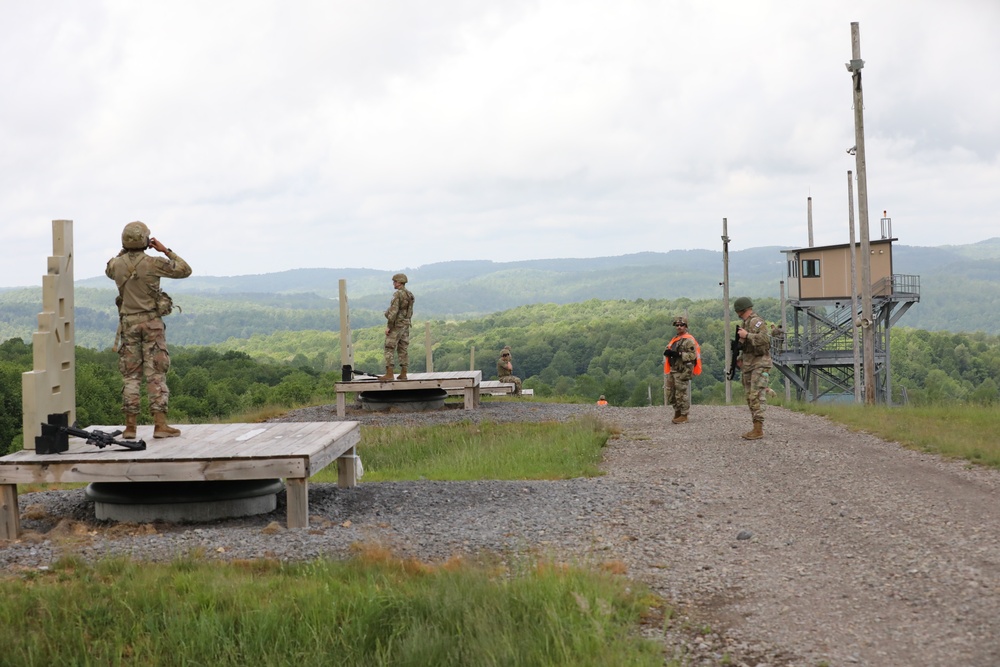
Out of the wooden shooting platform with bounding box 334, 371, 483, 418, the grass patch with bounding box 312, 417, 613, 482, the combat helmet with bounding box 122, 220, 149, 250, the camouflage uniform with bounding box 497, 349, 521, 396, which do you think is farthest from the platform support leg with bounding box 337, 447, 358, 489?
the camouflage uniform with bounding box 497, 349, 521, 396

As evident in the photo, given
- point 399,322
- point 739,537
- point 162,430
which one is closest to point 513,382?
point 399,322

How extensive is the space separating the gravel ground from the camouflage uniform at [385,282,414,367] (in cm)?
844

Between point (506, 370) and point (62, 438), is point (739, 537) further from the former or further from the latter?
point (506, 370)

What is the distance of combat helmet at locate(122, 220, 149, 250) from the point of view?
424 inches

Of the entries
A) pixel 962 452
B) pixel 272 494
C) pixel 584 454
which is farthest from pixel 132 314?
pixel 962 452

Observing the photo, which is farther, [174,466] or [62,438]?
[62,438]

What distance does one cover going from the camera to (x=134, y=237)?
10.8m

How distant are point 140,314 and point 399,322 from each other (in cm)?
1173

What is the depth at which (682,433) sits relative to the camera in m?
18.1

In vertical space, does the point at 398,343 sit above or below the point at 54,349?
above

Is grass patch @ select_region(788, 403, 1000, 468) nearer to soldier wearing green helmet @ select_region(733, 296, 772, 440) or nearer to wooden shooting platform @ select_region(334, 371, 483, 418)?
soldier wearing green helmet @ select_region(733, 296, 772, 440)

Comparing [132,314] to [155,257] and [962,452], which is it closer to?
[155,257]

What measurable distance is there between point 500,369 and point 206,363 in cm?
4921

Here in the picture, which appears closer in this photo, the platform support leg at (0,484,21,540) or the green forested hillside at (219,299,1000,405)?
the platform support leg at (0,484,21,540)
